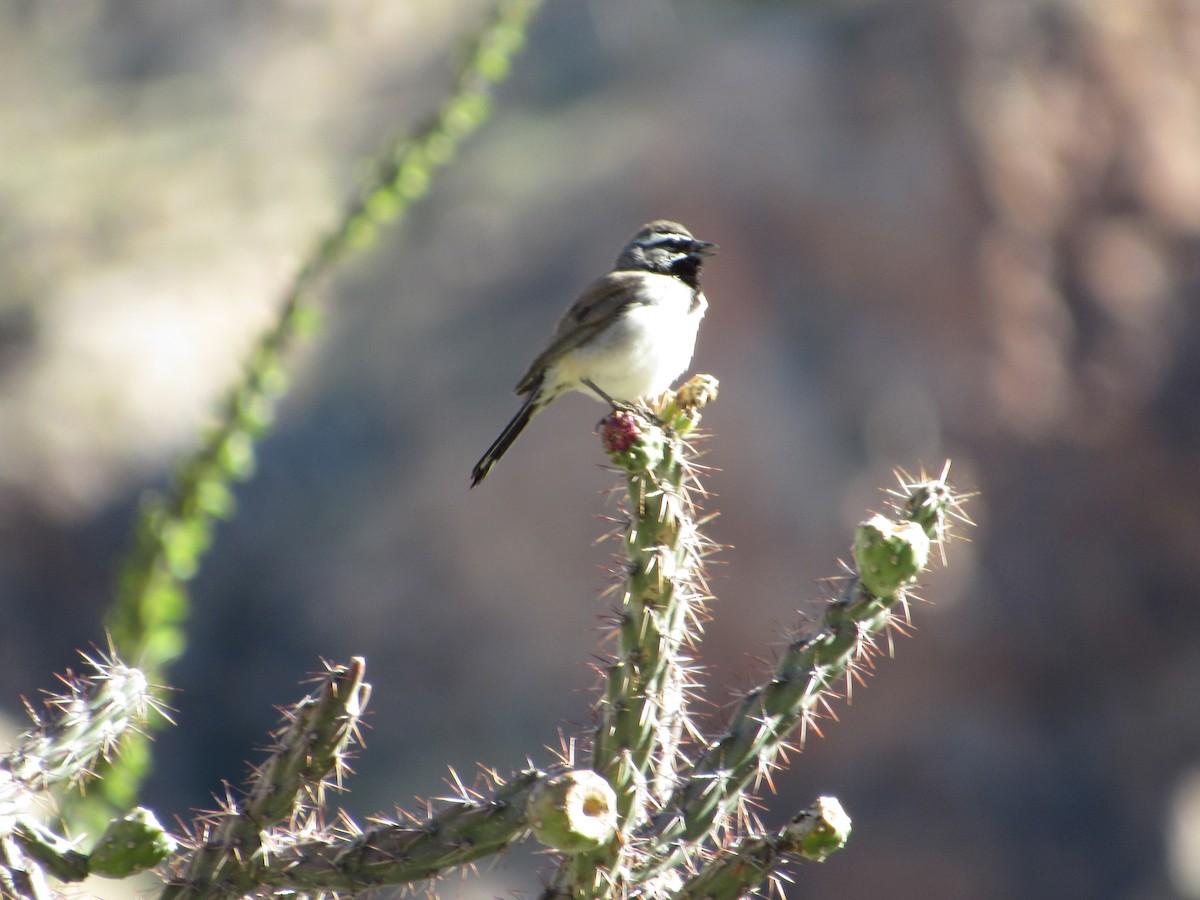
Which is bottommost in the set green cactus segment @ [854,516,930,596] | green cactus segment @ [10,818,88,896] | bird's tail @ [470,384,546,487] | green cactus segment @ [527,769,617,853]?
bird's tail @ [470,384,546,487]

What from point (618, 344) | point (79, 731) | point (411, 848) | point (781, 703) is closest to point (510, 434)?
point (618, 344)

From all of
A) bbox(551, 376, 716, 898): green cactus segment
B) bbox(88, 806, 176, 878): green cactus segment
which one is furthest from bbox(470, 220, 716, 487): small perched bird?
bbox(88, 806, 176, 878): green cactus segment

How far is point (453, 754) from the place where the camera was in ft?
46.7

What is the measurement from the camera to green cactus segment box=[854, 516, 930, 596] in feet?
11.0

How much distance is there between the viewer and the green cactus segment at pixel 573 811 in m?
2.75

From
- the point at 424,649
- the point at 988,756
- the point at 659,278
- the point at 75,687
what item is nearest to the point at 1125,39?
the point at 988,756

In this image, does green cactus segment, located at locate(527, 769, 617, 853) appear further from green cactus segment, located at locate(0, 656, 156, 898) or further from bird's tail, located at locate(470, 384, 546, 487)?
bird's tail, located at locate(470, 384, 546, 487)

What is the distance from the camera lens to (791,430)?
14.5 m

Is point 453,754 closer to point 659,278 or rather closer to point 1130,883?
point 1130,883

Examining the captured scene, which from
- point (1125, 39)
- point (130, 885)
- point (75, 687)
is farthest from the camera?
point (1125, 39)

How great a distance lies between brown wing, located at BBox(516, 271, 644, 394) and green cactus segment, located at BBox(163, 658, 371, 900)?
9.27ft

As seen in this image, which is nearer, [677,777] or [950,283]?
[677,777]

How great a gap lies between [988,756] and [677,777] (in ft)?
35.9

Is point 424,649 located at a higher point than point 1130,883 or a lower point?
higher
